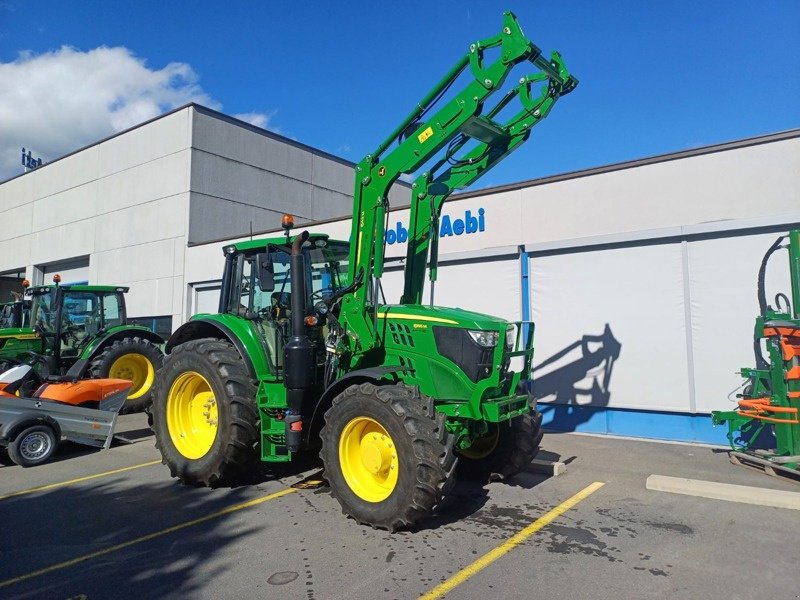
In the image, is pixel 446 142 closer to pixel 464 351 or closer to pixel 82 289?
pixel 464 351

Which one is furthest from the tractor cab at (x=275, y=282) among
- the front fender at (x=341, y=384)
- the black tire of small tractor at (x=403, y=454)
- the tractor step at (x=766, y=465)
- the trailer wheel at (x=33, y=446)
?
the tractor step at (x=766, y=465)

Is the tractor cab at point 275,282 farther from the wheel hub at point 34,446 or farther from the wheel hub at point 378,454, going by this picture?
the wheel hub at point 34,446

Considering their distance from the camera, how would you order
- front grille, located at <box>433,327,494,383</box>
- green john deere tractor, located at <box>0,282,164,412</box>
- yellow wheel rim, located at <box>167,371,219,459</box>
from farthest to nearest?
green john deere tractor, located at <box>0,282,164,412</box> → yellow wheel rim, located at <box>167,371,219,459</box> → front grille, located at <box>433,327,494,383</box>

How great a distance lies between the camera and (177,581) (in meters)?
3.82

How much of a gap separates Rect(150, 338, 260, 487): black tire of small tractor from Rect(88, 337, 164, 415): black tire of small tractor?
432cm

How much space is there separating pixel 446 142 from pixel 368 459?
3.05 m

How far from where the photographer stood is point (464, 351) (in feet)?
16.9

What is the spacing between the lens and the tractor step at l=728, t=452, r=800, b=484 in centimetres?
629

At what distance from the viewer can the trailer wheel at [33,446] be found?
22.9ft

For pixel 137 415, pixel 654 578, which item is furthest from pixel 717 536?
pixel 137 415

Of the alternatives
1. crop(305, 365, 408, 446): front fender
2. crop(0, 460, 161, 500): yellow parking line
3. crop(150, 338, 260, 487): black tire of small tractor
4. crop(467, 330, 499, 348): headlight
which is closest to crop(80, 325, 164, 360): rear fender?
crop(0, 460, 161, 500): yellow parking line

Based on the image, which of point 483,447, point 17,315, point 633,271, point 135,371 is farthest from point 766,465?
point 17,315

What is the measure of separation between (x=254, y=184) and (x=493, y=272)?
11.4m

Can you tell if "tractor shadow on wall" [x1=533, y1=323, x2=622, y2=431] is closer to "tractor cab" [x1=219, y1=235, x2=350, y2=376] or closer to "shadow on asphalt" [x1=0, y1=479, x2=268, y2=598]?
"tractor cab" [x1=219, y1=235, x2=350, y2=376]
